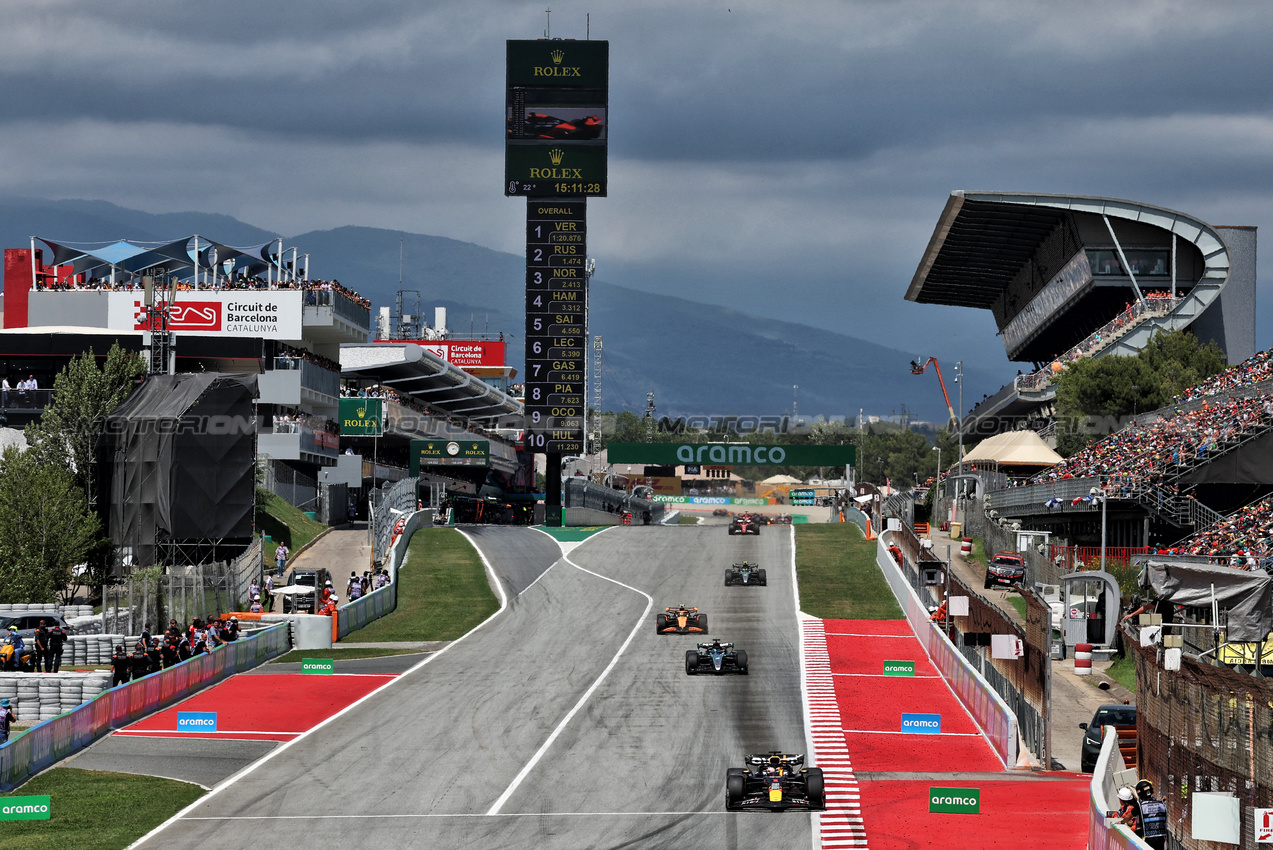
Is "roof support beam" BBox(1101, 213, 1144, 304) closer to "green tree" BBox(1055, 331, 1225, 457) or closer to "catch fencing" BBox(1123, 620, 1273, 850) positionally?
"green tree" BBox(1055, 331, 1225, 457)

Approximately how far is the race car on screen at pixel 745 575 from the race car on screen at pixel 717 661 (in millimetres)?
17128

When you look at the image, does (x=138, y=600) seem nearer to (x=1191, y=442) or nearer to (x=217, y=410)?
(x=217, y=410)

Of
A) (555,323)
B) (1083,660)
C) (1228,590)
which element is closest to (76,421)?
(555,323)

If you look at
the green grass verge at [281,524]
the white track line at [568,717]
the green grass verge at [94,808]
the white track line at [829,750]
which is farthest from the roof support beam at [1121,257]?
the green grass verge at [94,808]

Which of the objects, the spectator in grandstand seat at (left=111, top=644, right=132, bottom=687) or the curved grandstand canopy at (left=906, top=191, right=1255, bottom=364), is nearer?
the spectator in grandstand seat at (left=111, top=644, right=132, bottom=687)

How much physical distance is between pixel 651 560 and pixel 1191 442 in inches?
939

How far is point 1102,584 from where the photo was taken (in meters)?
38.5

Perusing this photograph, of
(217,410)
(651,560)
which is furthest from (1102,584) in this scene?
(217,410)

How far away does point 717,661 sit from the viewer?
3684 cm

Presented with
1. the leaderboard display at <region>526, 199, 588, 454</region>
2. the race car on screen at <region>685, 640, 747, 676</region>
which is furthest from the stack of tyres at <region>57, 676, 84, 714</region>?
the leaderboard display at <region>526, 199, 588, 454</region>

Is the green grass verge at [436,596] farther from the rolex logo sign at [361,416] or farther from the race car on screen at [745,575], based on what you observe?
the rolex logo sign at [361,416]

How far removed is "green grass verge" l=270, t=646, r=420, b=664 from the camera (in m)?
41.3

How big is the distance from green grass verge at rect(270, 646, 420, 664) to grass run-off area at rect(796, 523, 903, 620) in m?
14.8

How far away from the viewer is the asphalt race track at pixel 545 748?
72.2ft
